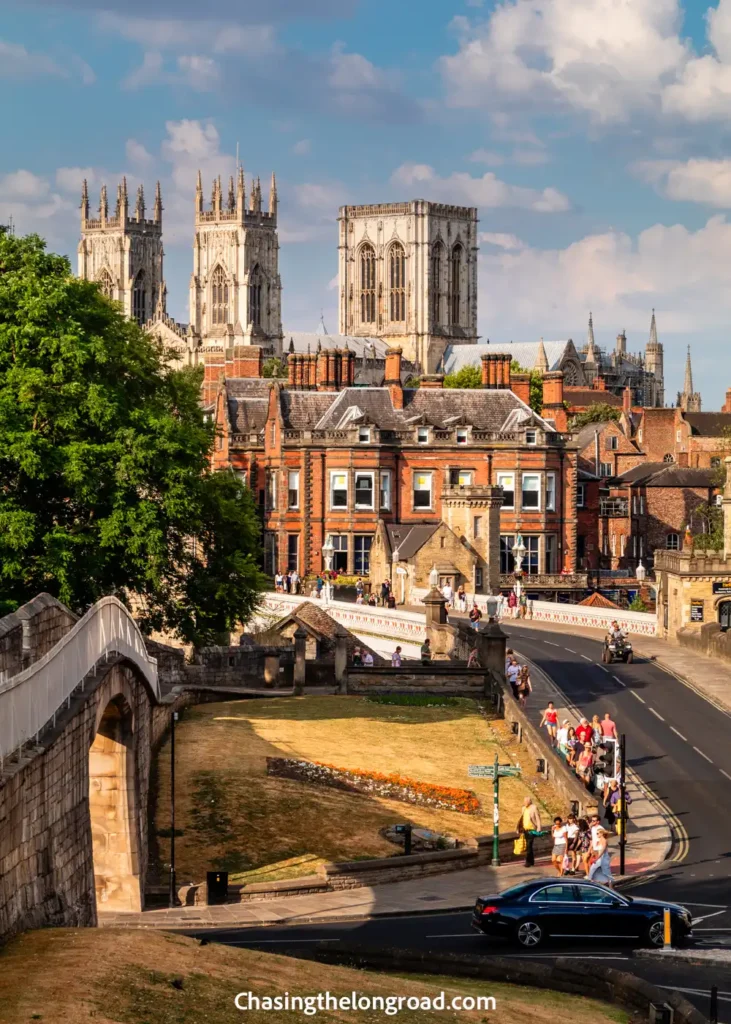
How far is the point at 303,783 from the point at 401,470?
59.3 m

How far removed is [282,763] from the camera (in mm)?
45938

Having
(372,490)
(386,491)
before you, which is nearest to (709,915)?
(372,490)

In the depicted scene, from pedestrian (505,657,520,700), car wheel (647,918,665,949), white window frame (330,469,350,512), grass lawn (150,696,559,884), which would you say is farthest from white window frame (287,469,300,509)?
car wheel (647,918,665,949)

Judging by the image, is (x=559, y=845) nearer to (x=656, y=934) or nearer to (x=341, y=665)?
(x=656, y=934)

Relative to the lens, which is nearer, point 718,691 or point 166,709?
point 166,709

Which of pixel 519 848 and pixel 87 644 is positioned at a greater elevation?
pixel 87 644

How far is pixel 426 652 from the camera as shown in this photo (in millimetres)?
66500

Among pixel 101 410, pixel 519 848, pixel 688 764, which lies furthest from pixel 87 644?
pixel 688 764

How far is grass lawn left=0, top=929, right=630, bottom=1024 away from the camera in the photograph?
1994 cm

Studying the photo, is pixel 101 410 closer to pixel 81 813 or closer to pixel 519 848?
pixel 519 848

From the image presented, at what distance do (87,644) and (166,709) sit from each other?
20139 millimetres

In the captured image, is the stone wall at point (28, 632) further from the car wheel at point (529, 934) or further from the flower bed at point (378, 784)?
the flower bed at point (378, 784)

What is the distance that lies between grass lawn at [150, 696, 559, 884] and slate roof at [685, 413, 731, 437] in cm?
10486

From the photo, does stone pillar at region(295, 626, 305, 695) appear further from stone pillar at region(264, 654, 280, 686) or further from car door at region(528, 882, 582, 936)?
car door at region(528, 882, 582, 936)
